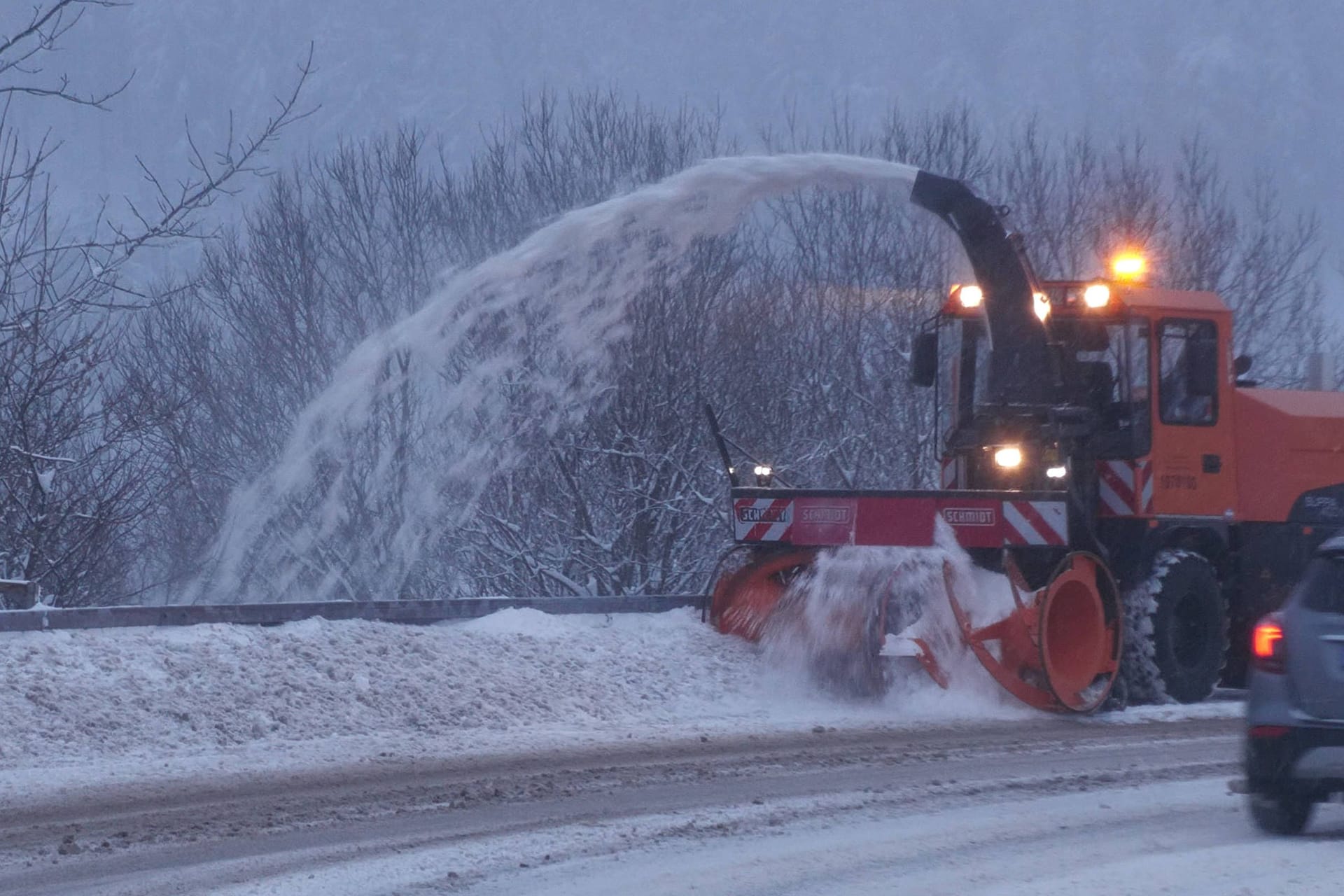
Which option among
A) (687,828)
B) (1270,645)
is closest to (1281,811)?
(1270,645)

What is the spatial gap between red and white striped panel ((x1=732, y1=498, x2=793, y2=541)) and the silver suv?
517cm

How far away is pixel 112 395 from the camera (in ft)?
50.9

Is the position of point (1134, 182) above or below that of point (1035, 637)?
above

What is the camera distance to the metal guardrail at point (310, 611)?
9859mm

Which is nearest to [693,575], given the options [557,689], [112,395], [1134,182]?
[112,395]

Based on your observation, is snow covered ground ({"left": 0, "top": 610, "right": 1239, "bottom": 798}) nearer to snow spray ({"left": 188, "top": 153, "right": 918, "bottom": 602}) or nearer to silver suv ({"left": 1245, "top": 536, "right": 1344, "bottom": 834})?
silver suv ({"left": 1245, "top": 536, "right": 1344, "bottom": 834})

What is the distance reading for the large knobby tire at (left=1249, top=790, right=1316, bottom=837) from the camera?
7094mm

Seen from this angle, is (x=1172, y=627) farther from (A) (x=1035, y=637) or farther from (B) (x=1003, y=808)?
(B) (x=1003, y=808)

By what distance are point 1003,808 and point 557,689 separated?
3984 millimetres

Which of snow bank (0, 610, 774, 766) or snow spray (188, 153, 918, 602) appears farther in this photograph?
snow spray (188, 153, 918, 602)

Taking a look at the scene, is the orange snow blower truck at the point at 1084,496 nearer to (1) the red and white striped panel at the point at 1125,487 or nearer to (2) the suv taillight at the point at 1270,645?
(1) the red and white striped panel at the point at 1125,487

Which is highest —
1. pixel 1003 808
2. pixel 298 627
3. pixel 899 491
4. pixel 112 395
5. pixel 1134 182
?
pixel 1134 182

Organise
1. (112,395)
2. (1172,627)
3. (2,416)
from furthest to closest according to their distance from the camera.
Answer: (112,395), (2,416), (1172,627)

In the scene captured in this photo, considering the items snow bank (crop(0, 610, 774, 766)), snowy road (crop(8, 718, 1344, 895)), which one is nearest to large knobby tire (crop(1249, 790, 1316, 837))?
snowy road (crop(8, 718, 1344, 895))
